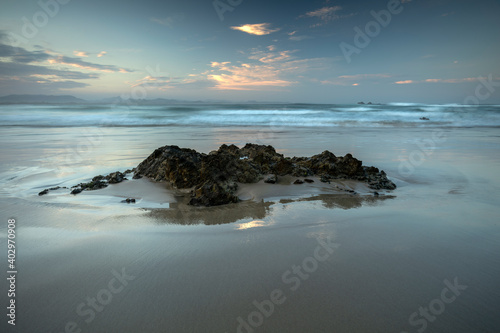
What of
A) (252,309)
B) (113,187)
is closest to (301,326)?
(252,309)

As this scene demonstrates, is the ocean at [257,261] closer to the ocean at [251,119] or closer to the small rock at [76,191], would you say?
the small rock at [76,191]

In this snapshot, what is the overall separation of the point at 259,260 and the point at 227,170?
2246 millimetres

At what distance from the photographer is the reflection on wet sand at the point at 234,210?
10.9 ft

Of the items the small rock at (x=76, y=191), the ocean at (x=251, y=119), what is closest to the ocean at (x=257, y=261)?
the small rock at (x=76, y=191)

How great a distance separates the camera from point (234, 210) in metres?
3.61

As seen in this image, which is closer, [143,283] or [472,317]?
[472,317]

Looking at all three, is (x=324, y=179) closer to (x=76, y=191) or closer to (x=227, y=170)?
(x=227, y=170)

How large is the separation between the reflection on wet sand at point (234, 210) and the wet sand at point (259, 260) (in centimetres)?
3

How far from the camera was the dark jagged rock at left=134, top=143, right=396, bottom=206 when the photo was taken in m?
3.96

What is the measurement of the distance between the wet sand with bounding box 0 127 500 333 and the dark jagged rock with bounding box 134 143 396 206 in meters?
0.23

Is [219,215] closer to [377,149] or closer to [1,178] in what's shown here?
[1,178]

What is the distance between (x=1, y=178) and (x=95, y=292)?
4.84 meters

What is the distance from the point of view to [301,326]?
170cm

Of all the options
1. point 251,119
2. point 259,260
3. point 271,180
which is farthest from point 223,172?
point 251,119
